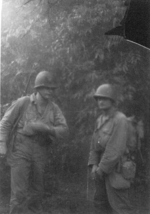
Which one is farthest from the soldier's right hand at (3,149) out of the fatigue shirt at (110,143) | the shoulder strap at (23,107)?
the fatigue shirt at (110,143)

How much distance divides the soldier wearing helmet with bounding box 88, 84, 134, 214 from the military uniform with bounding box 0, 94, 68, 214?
0.38m

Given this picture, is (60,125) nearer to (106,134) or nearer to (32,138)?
(32,138)

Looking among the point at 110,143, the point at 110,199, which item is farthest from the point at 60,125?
the point at 110,199

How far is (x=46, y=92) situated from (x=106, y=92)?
1.91ft

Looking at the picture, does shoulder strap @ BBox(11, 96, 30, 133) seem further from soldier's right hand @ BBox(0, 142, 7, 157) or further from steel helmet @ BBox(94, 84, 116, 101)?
steel helmet @ BBox(94, 84, 116, 101)

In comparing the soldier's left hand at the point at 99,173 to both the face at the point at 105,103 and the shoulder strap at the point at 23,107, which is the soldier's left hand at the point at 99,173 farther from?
the shoulder strap at the point at 23,107

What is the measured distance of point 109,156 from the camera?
10.7 ft

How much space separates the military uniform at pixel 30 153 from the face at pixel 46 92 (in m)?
0.06

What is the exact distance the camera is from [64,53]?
3523 millimetres

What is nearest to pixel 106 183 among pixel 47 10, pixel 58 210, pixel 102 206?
pixel 102 206

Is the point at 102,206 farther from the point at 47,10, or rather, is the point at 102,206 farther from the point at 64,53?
the point at 47,10

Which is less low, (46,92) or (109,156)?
(46,92)

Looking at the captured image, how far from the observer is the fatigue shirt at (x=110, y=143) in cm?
322

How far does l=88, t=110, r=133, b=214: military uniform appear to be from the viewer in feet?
10.6
